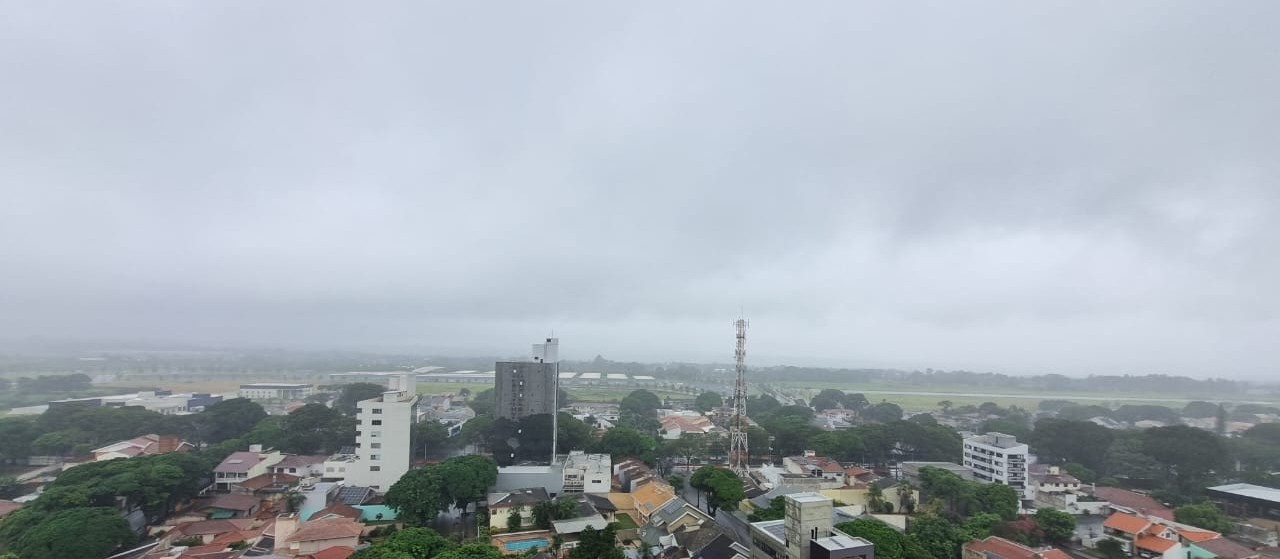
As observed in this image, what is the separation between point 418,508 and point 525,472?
195 inches

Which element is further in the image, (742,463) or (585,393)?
(585,393)

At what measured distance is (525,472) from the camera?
21.0 m

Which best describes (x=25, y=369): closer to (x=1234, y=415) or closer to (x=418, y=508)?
(x=418, y=508)

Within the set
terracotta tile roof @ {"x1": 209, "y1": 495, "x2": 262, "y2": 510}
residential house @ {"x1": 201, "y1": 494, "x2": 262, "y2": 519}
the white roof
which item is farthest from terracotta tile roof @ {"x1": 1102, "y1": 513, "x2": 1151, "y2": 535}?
terracotta tile roof @ {"x1": 209, "y1": 495, "x2": 262, "y2": 510}

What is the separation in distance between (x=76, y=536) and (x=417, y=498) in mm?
8131

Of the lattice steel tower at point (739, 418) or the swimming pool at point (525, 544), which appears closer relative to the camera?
the swimming pool at point (525, 544)

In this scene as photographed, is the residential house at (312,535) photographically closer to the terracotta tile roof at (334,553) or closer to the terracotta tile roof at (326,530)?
the terracotta tile roof at (326,530)

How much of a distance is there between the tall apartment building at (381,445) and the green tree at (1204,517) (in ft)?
93.3

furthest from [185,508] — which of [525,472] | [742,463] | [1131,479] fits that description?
[1131,479]

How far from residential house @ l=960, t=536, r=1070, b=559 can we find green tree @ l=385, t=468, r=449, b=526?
1607cm

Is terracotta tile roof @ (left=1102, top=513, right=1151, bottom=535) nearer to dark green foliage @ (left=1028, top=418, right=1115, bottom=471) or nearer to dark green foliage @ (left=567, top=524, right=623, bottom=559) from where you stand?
dark green foliage @ (left=1028, top=418, right=1115, bottom=471)

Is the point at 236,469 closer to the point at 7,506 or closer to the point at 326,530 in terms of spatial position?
the point at 7,506


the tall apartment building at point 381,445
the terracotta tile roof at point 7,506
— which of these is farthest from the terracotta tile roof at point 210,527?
the terracotta tile roof at point 7,506

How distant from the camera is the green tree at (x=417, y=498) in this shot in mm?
16750
